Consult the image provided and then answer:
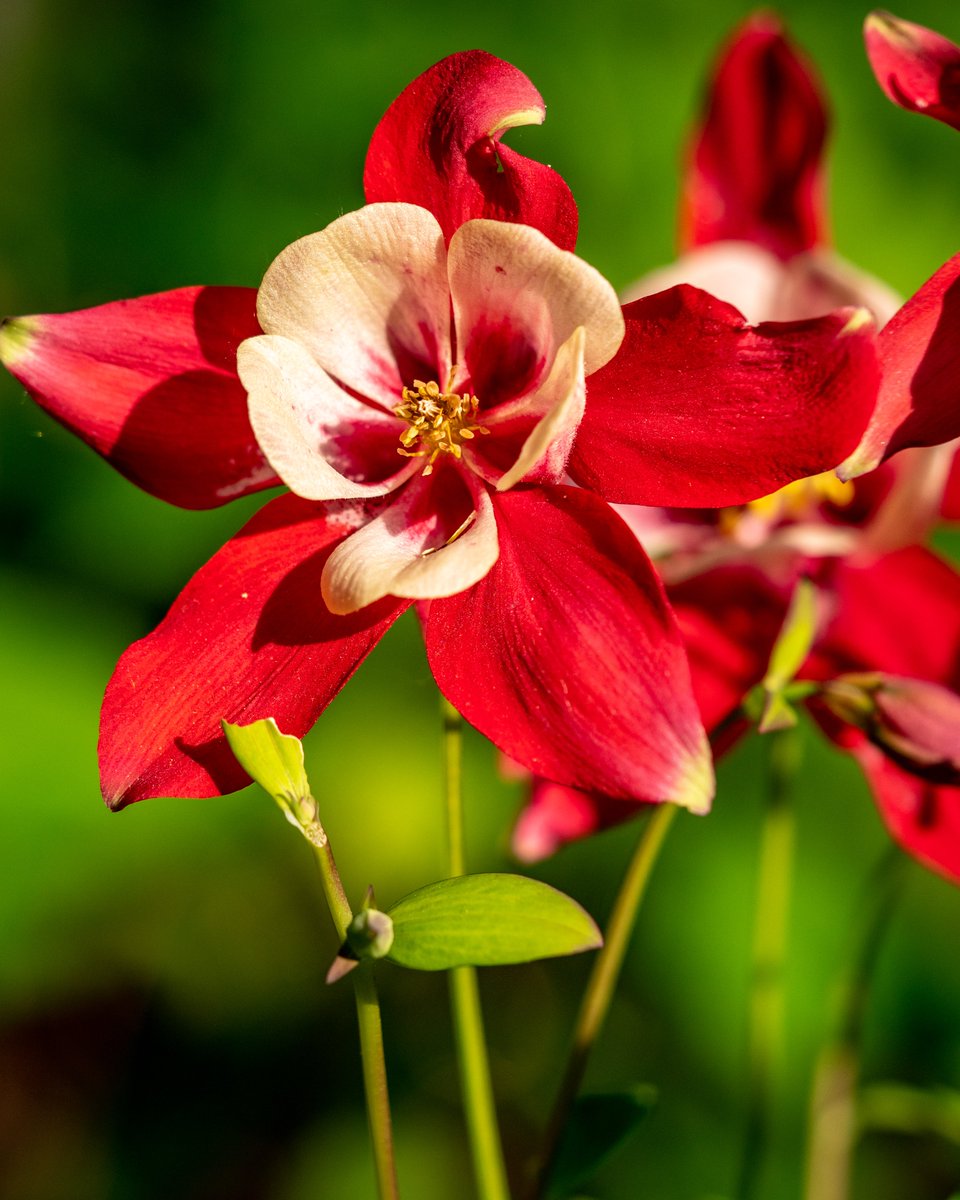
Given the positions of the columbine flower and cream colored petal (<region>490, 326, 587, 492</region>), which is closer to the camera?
cream colored petal (<region>490, 326, 587, 492</region>)

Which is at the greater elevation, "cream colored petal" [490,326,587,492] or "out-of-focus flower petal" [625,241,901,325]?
"cream colored petal" [490,326,587,492]

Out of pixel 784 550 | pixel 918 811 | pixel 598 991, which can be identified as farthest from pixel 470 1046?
pixel 784 550

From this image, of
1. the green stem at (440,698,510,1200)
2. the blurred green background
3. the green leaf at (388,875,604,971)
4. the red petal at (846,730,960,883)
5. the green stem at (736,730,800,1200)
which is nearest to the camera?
the green leaf at (388,875,604,971)

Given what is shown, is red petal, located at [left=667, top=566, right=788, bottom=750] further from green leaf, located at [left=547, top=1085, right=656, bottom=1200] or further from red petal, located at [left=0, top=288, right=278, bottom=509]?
red petal, located at [left=0, top=288, right=278, bottom=509]

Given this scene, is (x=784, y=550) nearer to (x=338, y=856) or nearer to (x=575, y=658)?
(x=575, y=658)

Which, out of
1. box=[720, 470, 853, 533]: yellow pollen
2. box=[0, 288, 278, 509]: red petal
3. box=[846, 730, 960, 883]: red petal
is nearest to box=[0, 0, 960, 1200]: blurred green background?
box=[720, 470, 853, 533]: yellow pollen

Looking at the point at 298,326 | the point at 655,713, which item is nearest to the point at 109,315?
the point at 298,326
